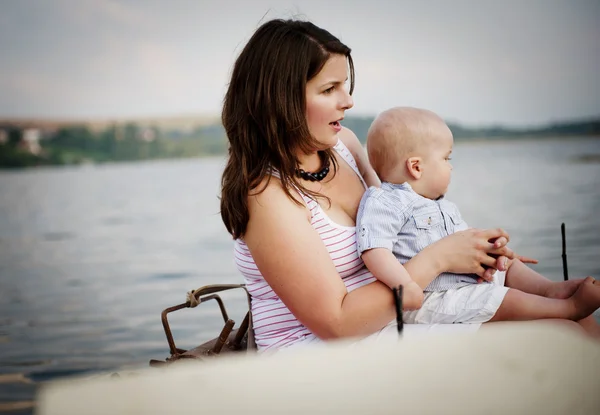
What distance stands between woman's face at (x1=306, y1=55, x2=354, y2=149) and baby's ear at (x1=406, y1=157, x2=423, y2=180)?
8.7 inches

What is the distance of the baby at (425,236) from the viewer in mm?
1841

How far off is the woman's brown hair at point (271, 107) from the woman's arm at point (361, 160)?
380 millimetres

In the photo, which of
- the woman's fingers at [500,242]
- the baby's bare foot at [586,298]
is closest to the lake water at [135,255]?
the woman's fingers at [500,242]

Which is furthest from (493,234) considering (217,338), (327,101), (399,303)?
(217,338)

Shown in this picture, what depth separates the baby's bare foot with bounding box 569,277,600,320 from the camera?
179 cm

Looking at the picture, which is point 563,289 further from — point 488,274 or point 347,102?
point 347,102

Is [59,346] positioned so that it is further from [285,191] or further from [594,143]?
[594,143]

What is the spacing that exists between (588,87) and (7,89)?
1368cm

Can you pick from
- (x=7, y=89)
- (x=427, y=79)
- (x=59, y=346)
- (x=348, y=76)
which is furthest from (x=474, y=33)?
(x=348, y=76)

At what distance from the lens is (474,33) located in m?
18.1

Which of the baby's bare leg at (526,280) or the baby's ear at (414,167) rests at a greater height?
the baby's ear at (414,167)

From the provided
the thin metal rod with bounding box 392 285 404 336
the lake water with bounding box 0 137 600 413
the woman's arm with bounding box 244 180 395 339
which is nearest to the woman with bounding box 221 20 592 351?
the woman's arm with bounding box 244 180 395 339

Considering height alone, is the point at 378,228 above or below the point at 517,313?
above

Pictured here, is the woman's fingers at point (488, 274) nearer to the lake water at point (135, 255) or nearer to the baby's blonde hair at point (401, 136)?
the baby's blonde hair at point (401, 136)
